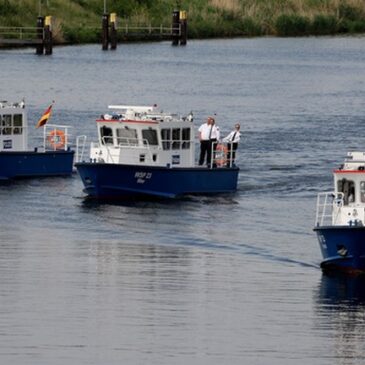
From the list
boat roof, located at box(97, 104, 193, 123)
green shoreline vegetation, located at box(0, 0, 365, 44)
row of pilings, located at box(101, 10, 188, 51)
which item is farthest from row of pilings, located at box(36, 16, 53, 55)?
boat roof, located at box(97, 104, 193, 123)

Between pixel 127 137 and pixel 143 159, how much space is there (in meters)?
0.82

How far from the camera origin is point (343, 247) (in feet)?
148

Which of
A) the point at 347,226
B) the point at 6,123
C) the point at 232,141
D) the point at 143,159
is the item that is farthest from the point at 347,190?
the point at 6,123

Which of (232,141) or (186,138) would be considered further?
(232,141)

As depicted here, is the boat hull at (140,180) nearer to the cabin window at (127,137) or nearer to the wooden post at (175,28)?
the cabin window at (127,137)

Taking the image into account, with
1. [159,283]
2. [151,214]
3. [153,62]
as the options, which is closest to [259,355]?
[159,283]

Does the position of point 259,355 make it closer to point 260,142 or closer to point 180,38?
point 260,142

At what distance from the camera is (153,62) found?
439 ft

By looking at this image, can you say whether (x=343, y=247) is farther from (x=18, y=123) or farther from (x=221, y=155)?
(x=18, y=123)

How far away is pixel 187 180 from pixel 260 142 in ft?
63.6

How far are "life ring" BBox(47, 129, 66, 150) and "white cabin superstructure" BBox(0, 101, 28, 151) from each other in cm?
96

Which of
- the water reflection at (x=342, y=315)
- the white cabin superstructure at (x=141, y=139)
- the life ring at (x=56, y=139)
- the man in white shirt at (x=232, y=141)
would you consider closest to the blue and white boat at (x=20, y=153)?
the life ring at (x=56, y=139)

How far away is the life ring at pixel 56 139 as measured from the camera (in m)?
64.5

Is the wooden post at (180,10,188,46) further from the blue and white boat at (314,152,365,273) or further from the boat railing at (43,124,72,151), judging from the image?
the blue and white boat at (314,152,365,273)
